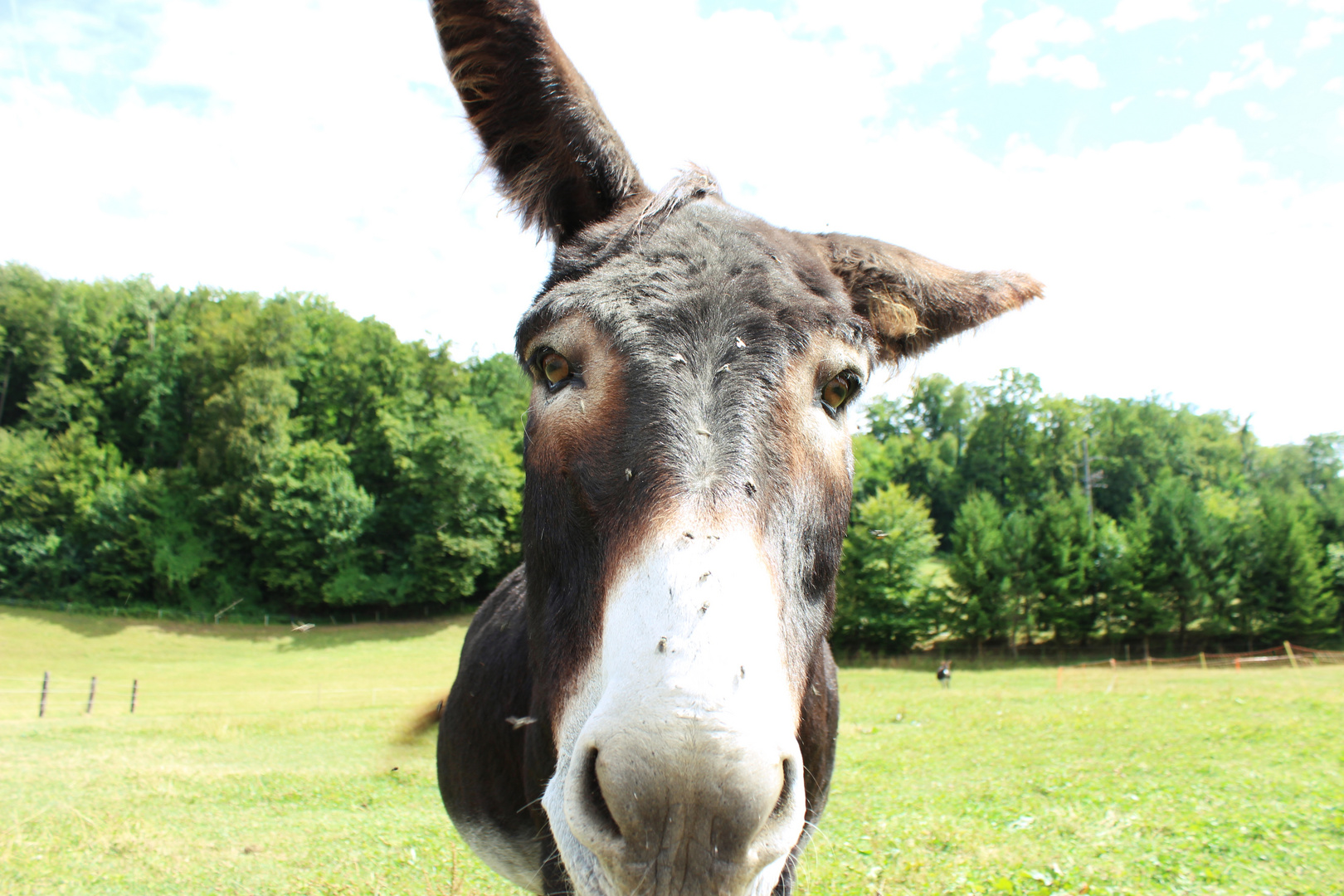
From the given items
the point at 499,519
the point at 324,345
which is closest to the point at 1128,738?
the point at 499,519

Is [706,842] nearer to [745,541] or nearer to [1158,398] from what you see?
[745,541]

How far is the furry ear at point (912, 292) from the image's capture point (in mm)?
2791

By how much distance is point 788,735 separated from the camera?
145 centimetres

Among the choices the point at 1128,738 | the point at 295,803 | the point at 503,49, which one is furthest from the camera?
the point at 1128,738

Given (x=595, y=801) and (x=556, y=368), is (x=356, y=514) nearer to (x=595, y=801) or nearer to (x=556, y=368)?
(x=556, y=368)

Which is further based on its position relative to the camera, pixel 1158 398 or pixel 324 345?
pixel 1158 398

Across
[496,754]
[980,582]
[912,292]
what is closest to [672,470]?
[912,292]

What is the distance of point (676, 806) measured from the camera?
1.32 m

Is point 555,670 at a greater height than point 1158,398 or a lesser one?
lesser

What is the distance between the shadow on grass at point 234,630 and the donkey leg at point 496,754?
34258mm

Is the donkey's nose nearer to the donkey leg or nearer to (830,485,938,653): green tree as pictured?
the donkey leg

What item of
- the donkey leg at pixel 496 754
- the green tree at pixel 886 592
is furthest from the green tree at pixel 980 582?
the donkey leg at pixel 496 754

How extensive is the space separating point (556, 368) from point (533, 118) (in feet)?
4.14

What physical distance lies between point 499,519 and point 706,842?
45751mm
